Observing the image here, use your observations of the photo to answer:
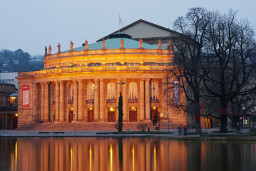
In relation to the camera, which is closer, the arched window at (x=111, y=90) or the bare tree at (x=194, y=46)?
the bare tree at (x=194, y=46)

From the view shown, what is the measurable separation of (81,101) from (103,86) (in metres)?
6.50

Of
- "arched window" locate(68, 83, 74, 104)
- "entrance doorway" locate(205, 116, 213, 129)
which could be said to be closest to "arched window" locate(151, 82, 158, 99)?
"entrance doorway" locate(205, 116, 213, 129)

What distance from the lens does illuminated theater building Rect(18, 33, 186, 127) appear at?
93562mm

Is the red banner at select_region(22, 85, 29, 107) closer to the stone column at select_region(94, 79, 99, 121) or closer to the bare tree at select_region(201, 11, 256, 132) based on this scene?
the stone column at select_region(94, 79, 99, 121)

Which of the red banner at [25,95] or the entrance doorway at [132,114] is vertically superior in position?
the red banner at [25,95]

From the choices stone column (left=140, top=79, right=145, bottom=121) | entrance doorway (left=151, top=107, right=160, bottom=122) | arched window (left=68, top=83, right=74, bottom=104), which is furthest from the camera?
arched window (left=68, top=83, right=74, bottom=104)

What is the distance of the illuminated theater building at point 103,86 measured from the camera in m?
93.6

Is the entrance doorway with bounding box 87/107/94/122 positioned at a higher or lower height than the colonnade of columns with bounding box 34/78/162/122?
lower

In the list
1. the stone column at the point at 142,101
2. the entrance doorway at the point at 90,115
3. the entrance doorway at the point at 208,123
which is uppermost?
the stone column at the point at 142,101

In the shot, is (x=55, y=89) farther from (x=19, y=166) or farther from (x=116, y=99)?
(x=19, y=166)

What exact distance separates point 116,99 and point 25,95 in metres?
27.0

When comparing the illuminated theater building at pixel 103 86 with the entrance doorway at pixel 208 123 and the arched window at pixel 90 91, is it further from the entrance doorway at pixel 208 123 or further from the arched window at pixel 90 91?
the entrance doorway at pixel 208 123

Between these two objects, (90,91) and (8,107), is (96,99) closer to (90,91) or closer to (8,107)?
(90,91)

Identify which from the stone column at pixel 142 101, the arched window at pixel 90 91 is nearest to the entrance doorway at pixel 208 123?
the stone column at pixel 142 101
